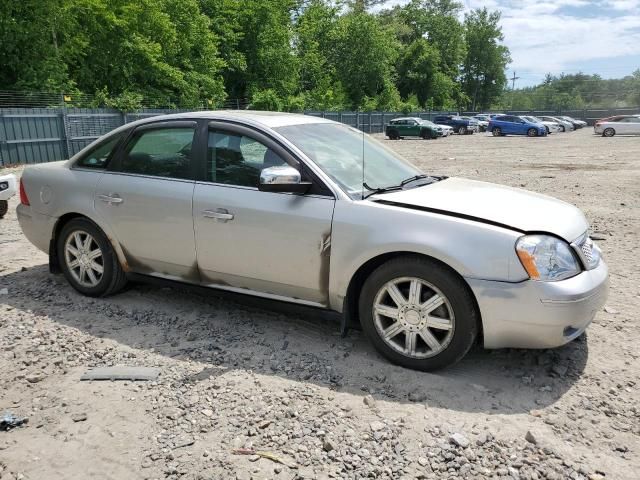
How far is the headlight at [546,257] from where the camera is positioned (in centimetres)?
322

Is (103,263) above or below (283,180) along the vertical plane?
below

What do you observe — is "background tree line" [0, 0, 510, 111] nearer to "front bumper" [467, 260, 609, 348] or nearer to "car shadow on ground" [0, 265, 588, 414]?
"car shadow on ground" [0, 265, 588, 414]

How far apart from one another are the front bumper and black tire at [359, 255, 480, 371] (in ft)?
0.26

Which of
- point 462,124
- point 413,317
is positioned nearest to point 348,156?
point 413,317

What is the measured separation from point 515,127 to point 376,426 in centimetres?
4130

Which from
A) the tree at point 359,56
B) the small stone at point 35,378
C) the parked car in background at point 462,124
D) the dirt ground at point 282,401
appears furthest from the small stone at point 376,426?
the tree at point 359,56

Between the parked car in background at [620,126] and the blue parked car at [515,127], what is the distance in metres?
3.78

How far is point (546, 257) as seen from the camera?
129 inches

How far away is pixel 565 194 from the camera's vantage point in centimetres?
1124

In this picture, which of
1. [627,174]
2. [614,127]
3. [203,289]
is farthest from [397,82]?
[203,289]

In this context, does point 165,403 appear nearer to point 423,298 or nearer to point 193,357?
point 193,357

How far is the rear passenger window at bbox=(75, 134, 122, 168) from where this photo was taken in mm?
4828

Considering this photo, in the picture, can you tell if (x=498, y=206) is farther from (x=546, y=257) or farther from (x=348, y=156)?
(x=348, y=156)

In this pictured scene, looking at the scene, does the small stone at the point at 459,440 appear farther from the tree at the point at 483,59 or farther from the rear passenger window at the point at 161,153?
the tree at the point at 483,59
